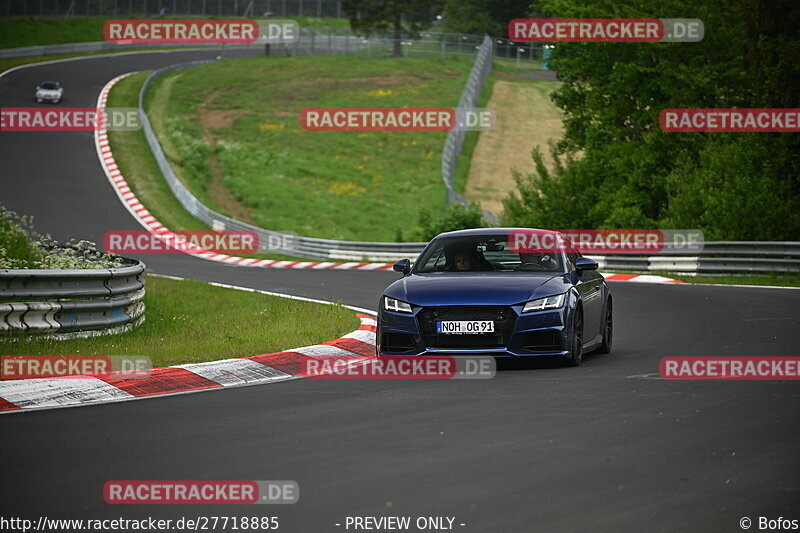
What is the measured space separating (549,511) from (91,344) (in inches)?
335

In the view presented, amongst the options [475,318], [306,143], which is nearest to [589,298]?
[475,318]

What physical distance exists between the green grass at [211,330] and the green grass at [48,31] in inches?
2892

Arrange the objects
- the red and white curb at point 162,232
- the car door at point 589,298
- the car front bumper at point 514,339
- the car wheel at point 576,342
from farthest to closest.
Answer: the red and white curb at point 162,232
the car door at point 589,298
the car wheel at point 576,342
the car front bumper at point 514,339

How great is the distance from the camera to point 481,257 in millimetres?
12984

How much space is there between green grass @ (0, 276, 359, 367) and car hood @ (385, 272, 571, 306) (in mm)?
1998

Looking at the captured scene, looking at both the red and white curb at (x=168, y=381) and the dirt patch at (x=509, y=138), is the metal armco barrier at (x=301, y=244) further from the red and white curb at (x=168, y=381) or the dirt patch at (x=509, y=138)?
the red and white curb at (x=168, y=381)

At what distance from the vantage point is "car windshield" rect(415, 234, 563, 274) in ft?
42.3

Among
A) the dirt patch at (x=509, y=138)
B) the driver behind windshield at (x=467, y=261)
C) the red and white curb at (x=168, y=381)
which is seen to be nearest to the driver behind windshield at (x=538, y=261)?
the driver behind windshield at (x=467, y=261)

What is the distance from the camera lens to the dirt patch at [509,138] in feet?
198

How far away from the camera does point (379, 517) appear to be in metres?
5.86

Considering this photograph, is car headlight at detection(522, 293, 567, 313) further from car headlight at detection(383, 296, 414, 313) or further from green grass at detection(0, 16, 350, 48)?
green grass at detection(0, 16, 350, 48)

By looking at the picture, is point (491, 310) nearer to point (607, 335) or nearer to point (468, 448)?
point (607, 335)

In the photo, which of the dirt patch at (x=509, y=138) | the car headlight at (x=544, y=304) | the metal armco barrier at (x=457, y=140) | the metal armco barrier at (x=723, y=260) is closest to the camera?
the car headlight at (x=544, y=304)

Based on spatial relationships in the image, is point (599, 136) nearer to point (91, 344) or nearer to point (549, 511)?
point (91, 344)
